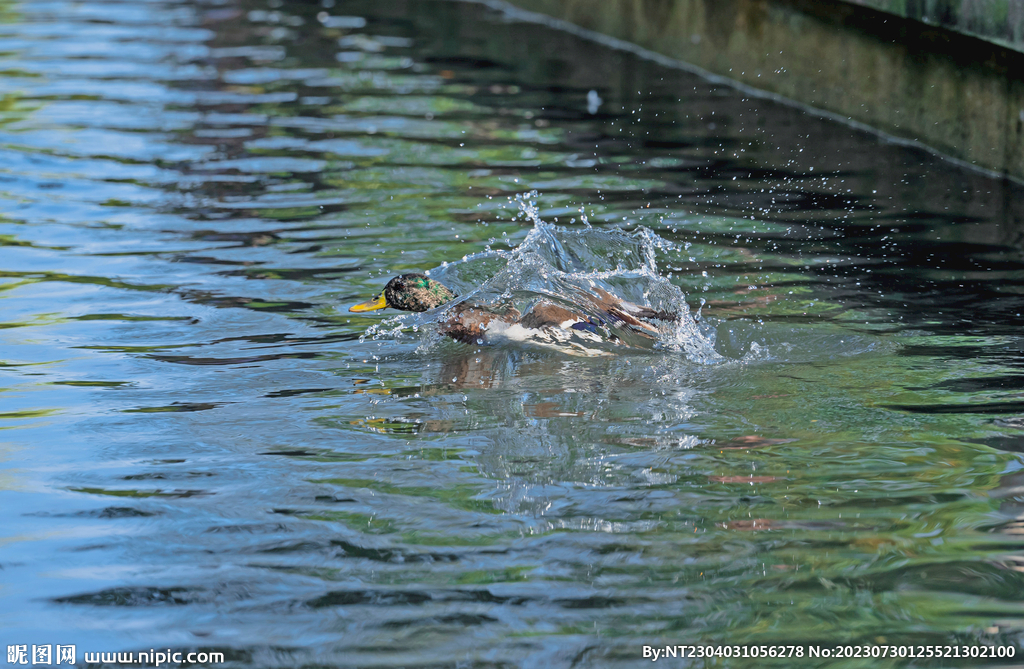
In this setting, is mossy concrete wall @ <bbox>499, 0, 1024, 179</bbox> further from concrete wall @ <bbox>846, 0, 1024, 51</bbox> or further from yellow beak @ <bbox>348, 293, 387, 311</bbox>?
yellow beak @ <bbox>348, 293, 387, 311</bbox>

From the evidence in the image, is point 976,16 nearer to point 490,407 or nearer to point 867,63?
point 867,63

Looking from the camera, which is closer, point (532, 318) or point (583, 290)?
point (532, 318)

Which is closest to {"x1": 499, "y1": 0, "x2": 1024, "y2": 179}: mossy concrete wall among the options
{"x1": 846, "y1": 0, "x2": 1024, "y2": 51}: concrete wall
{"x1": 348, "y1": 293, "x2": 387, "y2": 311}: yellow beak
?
{"x1": 846, "y1": 0, "x2": 1024, "y2": 51}: concrete wall

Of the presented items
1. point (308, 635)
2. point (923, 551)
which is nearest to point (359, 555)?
point (308, 635)

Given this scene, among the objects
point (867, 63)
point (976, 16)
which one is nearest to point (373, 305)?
point (976, 16)

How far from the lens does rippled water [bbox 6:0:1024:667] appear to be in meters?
3.67

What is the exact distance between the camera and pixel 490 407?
5277 millimetres

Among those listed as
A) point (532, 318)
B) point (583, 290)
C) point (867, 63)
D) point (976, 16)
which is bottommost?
point (532, 318)

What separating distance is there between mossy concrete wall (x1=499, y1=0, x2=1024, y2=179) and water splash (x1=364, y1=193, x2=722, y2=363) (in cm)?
408

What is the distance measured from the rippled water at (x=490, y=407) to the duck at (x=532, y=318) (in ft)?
0.37

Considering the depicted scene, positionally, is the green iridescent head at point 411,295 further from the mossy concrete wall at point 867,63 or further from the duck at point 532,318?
the mossy concrete wall at point 867,63

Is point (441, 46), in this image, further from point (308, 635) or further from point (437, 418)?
point (308, 635)

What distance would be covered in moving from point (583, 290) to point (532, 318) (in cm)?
34

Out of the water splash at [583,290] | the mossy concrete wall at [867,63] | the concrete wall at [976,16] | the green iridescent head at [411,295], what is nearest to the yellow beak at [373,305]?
the green iridescent head at [411,295]
